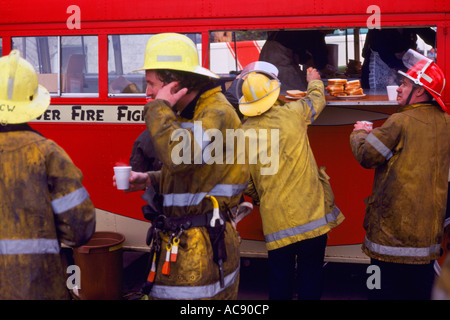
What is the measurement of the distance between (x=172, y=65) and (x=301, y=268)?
2.02 meters

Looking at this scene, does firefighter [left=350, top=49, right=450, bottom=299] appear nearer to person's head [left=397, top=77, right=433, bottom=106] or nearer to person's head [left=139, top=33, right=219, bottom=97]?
person's head [left=397, top=77, right=433, bottom=106]

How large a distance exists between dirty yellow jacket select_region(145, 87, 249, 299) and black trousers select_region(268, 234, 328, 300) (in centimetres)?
120

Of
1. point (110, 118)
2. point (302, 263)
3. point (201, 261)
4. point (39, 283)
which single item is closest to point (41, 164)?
point (39, 283)

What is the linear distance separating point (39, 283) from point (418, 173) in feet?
8.14

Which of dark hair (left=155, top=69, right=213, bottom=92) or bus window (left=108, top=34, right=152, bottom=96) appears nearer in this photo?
dark hair (left=155, top=69, right=213, bottom=92)

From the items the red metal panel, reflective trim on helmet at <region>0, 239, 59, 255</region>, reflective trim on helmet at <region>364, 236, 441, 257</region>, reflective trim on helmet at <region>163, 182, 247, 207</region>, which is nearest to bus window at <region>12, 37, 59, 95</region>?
the red metal panel

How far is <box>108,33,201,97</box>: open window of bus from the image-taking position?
4.71 m

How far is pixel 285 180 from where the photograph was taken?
358cm

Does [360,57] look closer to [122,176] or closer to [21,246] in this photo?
[122,176]

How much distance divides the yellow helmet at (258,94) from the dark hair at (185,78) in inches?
42.8

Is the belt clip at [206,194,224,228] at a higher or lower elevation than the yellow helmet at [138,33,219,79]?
lower

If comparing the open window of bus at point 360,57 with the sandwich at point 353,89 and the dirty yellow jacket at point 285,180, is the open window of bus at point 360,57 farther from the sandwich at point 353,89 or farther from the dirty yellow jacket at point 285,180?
the dirty yellow jacket at point 285,180

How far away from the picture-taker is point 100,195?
16.0 ft

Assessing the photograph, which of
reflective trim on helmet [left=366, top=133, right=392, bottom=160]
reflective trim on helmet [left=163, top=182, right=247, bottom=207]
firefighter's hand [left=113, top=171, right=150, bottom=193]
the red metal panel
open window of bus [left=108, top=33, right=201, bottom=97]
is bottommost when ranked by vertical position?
reflective trim on helmet [left=163, top=182, right=247, bottom=207]
